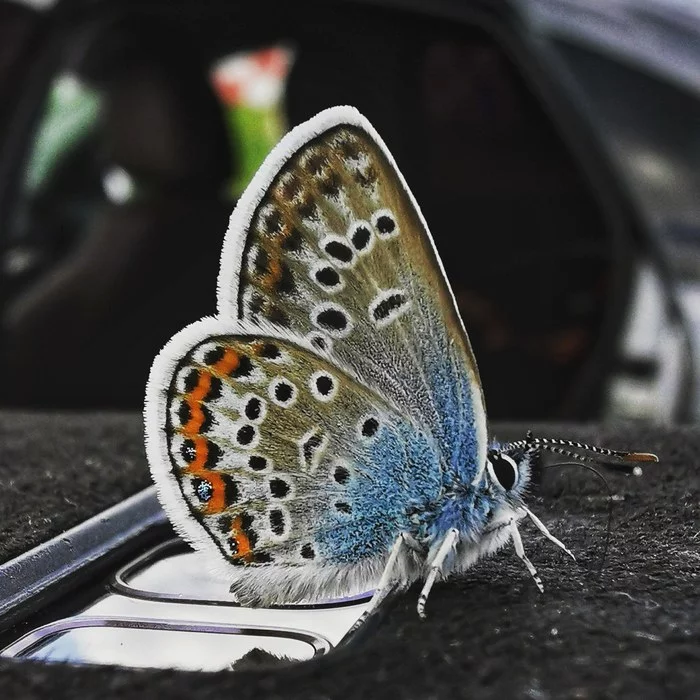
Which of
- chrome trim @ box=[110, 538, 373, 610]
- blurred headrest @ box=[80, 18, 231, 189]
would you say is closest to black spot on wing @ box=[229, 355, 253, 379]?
chrome trim @ box=[110, 538, 373, 610]

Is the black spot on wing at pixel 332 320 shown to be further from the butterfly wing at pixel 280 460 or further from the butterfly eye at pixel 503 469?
the butterfly eye at pixel 503 469

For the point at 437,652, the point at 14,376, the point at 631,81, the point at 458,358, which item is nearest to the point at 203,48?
the point at 14,376

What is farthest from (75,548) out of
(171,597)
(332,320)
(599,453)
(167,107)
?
(167,107)

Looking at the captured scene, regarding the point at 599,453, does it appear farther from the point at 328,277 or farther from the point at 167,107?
the point at 167,107

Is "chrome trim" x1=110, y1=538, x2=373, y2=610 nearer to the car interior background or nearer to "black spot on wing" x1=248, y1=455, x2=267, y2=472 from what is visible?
"black spot on wing" x1=248, y1=455, x2=267, y2=472

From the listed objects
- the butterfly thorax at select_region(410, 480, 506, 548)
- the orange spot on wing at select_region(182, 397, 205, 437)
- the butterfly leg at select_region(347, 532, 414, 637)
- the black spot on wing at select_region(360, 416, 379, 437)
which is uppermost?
the orange spot on wing at select_region(182, 397, 205, 437)

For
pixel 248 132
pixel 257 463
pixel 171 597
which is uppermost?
pixel 248 132

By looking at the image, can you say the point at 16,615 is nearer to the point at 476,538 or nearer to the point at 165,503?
the point at 165,503
